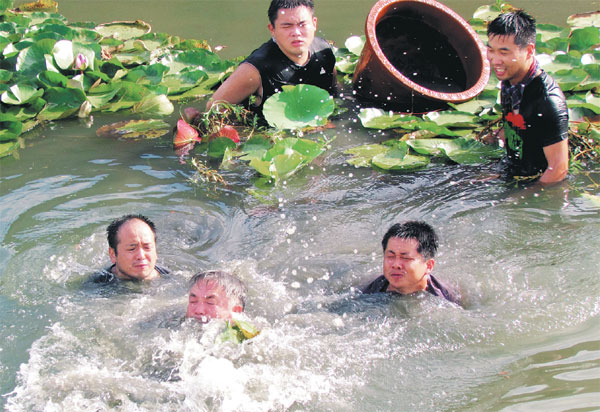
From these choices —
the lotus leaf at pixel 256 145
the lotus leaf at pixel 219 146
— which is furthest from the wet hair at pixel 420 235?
the lotus leaf at pixel 219 146

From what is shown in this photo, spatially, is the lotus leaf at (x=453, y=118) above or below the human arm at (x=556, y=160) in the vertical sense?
above

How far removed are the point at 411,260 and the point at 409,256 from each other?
1.0 inches

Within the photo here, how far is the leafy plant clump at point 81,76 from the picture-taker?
5.51 meters

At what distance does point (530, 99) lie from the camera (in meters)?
4.35

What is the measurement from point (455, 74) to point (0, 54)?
4.00 meters

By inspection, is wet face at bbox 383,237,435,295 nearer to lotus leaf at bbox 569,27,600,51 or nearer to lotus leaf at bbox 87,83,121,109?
lotus leaf at bbox 87,83,121,109

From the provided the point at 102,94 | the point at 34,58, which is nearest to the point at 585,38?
the point at 102,94

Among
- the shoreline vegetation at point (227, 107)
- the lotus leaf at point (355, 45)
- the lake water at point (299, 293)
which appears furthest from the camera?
the lotus leaf at point (355, 45)

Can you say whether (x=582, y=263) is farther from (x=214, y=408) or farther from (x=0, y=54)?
(x=0, y=54)

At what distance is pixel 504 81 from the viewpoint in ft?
14.9

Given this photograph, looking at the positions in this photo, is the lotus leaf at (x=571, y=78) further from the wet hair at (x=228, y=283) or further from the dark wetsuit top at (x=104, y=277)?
the dark wetsuit top at (x=104, y=277)

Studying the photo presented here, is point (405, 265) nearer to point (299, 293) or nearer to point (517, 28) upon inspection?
point (299, 293)

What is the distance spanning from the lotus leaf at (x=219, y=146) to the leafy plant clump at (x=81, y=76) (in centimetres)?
85

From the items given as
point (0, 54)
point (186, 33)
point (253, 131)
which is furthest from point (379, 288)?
point (186, 33)
